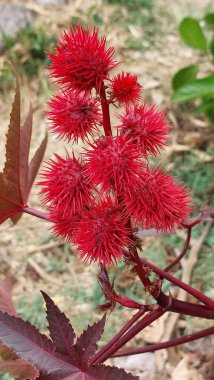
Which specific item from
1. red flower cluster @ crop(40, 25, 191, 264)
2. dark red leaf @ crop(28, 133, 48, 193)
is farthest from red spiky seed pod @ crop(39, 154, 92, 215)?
dark red leaf @ crop(28, 133, 48, 193)

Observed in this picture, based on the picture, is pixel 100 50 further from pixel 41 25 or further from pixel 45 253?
pixel 41 25

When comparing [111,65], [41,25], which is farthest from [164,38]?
[111,65]

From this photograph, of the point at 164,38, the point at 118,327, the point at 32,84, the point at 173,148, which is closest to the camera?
the point at 118,327

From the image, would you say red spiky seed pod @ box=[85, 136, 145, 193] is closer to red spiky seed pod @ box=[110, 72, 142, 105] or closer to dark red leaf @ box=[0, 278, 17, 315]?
red spiky seed pod @ box=[110, 72, 142, 105]

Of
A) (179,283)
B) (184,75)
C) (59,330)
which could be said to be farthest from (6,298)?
(184,75)

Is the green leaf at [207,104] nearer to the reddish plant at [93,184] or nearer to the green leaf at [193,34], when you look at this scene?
the green leaf at [193,34]

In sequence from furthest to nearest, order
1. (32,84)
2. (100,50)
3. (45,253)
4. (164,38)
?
(164,38) < (32,84) < (45,253) < (100,50)
